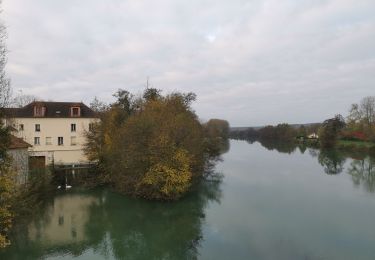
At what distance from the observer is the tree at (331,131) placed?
255 ft

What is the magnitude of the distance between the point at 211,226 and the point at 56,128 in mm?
26524

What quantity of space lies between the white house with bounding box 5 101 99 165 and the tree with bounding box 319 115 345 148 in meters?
53.6

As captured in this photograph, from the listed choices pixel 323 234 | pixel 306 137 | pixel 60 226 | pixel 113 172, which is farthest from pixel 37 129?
pixel 306 137

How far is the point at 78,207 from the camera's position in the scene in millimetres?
24844

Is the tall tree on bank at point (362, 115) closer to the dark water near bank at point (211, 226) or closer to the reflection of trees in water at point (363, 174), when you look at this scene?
the reflection of trees in water at point (363, 174)

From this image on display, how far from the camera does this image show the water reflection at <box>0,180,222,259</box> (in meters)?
16.3

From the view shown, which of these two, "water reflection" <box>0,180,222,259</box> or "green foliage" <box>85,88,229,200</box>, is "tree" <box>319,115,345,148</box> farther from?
"water reflection" <box>0,180,222,259</box>

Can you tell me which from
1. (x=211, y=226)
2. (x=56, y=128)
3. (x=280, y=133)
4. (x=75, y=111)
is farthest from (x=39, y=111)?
(x=280, y=133)

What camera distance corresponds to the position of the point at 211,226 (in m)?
19.8

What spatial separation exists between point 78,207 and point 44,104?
63.8 ft

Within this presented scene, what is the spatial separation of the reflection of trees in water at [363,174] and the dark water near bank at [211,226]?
2.13 metres

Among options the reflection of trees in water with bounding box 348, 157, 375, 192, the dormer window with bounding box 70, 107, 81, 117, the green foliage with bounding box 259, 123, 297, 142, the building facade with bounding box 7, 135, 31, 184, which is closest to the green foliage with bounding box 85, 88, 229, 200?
the building facade with bounding box 7, 135, 31, 184

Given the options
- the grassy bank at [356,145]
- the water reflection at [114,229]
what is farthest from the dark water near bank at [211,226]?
the grassy bank at [356,145]

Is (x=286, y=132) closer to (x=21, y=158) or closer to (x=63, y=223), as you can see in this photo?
(x=21, y=158)
